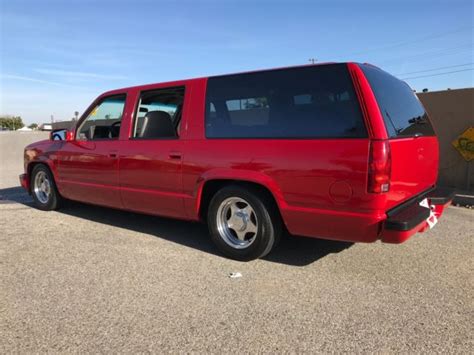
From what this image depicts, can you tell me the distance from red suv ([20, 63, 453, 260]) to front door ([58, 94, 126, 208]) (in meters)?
0.03

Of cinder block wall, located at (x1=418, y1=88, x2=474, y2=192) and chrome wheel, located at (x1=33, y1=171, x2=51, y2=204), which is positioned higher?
cinder block wall, located at (x1=418, y1=88, x2=474, y2=192)

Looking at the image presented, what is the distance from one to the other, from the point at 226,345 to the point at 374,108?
2095 millimetres

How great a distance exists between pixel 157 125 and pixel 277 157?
1.81 meters

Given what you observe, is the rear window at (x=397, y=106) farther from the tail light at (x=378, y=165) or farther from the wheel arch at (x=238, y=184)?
the wheel arch at (x=238, y=184)

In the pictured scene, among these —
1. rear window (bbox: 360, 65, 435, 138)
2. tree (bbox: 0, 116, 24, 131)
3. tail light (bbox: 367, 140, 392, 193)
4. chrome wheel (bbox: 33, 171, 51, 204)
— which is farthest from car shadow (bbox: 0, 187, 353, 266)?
tree (bbox: 0, 116, 24, 131)

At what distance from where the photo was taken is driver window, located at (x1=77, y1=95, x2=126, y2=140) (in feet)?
18.1

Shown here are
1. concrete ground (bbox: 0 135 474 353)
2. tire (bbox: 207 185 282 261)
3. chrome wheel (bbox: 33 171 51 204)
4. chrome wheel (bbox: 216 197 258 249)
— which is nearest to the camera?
concrete ground (bbox: 0 135 474 353)

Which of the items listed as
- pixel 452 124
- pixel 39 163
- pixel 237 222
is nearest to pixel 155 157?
pixel 237 222

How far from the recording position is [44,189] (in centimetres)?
653

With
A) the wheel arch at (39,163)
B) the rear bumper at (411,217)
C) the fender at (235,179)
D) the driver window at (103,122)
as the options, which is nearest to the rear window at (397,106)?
the rear bumper at (411,217)

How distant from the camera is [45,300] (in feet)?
10.7

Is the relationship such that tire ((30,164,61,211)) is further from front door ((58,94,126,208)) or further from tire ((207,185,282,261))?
tire ((207,185,282,261))

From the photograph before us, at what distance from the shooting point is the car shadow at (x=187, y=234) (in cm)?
429

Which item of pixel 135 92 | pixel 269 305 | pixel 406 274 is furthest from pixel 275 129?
pixel 135 92
